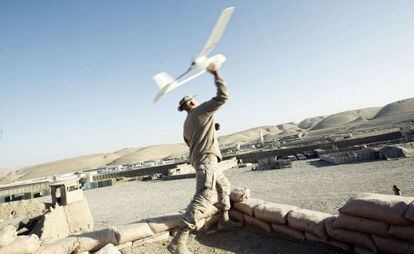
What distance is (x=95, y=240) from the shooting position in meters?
3.72

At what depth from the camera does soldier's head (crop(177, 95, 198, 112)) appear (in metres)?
3.86

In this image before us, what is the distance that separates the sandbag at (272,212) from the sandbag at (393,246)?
110 cm

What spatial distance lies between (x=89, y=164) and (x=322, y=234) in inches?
4083

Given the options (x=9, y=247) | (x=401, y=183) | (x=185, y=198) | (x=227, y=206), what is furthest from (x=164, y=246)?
(x=185, y=198)

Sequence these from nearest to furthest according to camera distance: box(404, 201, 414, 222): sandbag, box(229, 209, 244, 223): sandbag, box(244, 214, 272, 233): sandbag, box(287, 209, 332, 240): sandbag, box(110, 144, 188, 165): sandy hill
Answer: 1. box(404, 201, 414, 222): sandbag
2. box(287, 209, 332, 240): sandbag
3. box(244, 214, 272, 233): sandbag
4. box(229, 209, 244, 223): sandbag
5. box(110, 144, 188, 165): sandy hill

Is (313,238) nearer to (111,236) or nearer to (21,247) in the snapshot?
(111,236)

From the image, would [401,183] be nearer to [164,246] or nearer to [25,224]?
[164,246]

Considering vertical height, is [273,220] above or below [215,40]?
below

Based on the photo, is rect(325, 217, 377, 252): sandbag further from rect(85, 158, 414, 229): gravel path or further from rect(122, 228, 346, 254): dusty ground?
rect(85, 158, 414, 229): gravel path

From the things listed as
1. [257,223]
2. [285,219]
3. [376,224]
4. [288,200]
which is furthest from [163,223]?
[288,200]

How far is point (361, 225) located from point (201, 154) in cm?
183

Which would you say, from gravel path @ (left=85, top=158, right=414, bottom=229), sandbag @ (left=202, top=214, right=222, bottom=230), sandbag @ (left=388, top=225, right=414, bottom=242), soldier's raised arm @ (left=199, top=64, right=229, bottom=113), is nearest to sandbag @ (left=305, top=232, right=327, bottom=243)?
sandbag @ (left=388, top=225, right=414, bottom=242)

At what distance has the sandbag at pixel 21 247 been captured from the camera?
327 cm

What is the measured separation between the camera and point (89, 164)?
Answer: 325 feet
